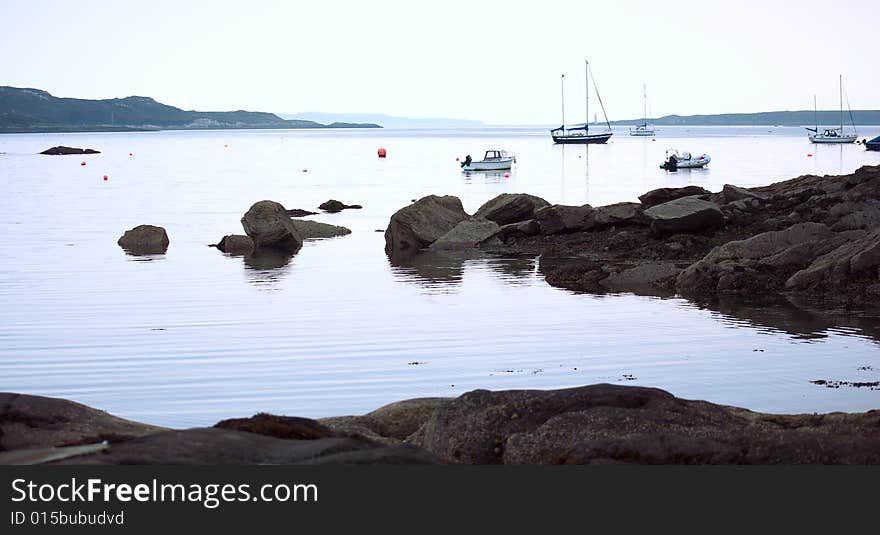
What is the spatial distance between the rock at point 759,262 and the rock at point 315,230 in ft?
50.2

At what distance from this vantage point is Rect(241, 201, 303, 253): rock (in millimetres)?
32656

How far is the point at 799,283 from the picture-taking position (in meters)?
22.0

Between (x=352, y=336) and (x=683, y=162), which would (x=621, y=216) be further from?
(x=683, y=162)

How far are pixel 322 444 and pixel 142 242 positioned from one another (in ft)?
91.2

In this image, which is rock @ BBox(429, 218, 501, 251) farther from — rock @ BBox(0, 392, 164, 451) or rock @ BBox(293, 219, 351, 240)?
rock @ BBox(0, 392, 164, 451)

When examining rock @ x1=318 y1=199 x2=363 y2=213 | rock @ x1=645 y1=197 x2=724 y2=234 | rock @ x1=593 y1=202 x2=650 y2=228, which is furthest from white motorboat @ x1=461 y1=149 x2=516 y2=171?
rock @ x1=645 y1=197 x2=724 y2=234

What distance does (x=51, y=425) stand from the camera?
366 inches

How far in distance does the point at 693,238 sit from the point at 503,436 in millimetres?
19629

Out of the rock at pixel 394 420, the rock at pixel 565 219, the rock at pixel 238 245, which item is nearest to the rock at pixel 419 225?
the rock at pixel 565 219

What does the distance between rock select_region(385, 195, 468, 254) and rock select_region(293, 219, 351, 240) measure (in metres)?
3.73

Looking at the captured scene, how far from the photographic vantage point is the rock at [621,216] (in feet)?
98.9

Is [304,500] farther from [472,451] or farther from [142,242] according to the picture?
[142,242]

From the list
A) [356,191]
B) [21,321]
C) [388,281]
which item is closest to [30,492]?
[21,321]

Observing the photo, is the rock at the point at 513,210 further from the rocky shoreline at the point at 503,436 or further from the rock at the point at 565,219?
the rocky shoreline at the point at 503,436
